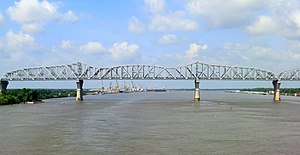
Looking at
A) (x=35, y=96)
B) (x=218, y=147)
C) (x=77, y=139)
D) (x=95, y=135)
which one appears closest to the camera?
(x=218, y=147)

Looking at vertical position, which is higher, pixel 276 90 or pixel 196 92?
pixel 276 90

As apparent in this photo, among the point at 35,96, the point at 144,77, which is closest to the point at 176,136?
the point at 35,96

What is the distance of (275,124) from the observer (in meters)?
40.0

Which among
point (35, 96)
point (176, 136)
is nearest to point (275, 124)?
point (176, 136)

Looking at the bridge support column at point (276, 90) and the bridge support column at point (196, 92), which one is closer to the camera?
the bridge support column at point (196, 92)

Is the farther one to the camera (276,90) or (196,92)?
(276,90)

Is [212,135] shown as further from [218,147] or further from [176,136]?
[218,147]

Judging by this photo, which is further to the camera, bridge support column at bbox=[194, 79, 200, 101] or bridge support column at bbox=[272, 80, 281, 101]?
bridge support column at bbox=[272, 80, 281, 101]

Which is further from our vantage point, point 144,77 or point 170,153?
point 144,77

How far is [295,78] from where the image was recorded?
118 m

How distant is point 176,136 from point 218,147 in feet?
17.4

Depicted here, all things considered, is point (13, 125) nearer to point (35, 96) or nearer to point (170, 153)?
point (170, 153)

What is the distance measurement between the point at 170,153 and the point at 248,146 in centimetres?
561

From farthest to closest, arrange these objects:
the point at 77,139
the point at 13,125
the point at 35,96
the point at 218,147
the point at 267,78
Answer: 1. the point at 267,78
2. the point at 35,96
3. the point at 13,125
4. the point at 77,139
5. the point at 218,147
